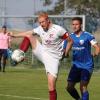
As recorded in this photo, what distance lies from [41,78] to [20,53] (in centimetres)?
995

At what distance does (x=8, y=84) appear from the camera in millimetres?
18000

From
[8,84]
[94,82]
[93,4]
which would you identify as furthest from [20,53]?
[93,4]

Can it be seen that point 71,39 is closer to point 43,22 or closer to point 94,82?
point 43,22

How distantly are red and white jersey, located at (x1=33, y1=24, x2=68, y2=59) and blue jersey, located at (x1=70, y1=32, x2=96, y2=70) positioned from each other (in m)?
0.37

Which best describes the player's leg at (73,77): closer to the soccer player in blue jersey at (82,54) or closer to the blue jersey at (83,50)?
the soccer player in blue jersey at (82,54)

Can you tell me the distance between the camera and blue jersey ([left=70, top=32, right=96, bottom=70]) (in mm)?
11484

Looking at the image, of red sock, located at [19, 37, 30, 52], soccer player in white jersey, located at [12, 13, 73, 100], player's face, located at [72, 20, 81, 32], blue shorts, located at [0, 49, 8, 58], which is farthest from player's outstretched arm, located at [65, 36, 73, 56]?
blue shorts, located at [0, 49, 8, 58]

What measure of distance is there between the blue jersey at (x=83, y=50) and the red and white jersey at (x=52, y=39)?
0.37 metres

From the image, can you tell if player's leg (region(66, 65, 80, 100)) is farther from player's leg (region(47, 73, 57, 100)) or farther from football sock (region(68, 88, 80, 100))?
player's leg (region(47, 73, 57, 100))

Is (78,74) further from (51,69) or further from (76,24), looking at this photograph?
(76,24)

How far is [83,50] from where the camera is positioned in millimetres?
11500

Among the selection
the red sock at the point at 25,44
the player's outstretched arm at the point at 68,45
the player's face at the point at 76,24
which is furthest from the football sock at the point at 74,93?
the red sock at the point at 25,44

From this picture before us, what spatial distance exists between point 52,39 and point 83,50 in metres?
0.76

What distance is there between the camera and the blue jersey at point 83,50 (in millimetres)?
11484
